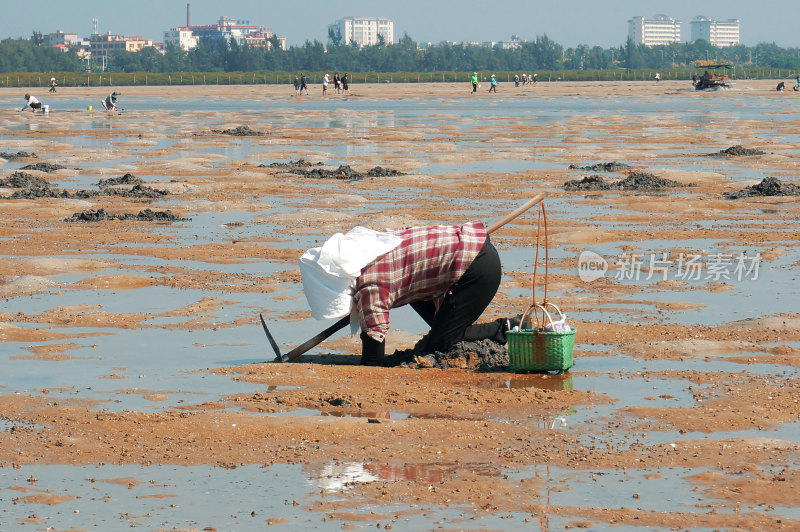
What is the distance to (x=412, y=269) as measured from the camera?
938 cm

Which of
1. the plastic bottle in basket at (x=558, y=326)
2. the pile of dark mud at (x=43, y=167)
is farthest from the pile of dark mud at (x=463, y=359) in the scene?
the pile of dark mud at (x=43, y=167)

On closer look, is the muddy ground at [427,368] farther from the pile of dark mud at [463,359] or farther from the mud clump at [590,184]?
the mud clump at [590,184]

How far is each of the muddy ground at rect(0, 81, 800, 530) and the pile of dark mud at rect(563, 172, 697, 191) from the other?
335 mm

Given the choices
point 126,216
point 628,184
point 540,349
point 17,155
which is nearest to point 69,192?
point 126,216

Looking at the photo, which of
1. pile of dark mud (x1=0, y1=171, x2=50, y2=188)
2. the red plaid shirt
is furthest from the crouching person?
pile of dark mud (x1=0, y1=171, x2=50, y2=188)

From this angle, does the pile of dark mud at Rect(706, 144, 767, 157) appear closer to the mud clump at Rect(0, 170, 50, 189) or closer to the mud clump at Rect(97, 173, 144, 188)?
the mud clump at Rect(97, 173, 144, 188)

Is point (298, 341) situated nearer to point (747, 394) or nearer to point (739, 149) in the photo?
point (747, 394)

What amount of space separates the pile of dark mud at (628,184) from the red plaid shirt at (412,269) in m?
13.0

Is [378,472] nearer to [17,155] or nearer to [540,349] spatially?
[540,349]

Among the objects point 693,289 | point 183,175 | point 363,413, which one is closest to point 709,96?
point 183,175

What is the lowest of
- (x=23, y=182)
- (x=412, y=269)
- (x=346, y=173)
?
(x=23, y=182)

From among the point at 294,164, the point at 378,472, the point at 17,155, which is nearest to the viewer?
the point at 378,472

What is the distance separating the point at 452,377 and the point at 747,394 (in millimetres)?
2060

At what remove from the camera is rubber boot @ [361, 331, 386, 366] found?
9.41 meters
